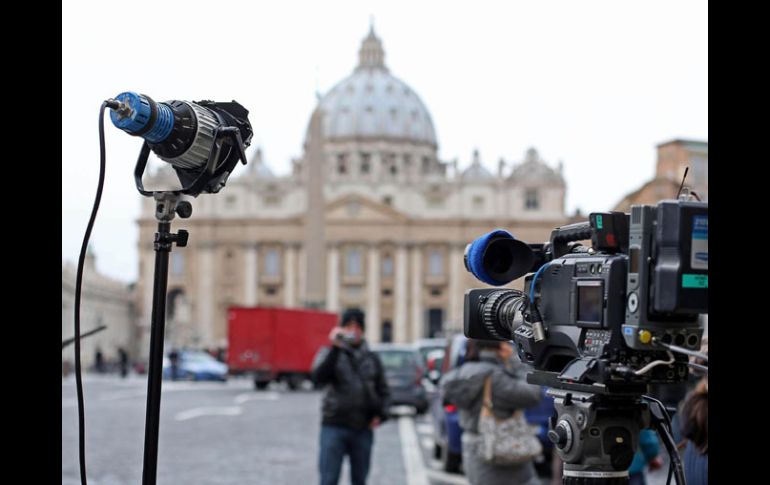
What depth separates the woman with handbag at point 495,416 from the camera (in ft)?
16.4

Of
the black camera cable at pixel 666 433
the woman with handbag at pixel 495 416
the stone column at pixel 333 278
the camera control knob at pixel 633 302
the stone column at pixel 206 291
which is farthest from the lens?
the stone column at pixel 333 278

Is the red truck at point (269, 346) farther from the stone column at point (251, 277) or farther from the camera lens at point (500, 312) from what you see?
the stone column at point (251, 277)

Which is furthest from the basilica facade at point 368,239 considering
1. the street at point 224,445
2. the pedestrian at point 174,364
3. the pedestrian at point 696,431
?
the pedestrian at point 696,431

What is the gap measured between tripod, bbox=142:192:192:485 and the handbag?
2.72 m

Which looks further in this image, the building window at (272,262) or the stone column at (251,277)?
the building window at (272,262)

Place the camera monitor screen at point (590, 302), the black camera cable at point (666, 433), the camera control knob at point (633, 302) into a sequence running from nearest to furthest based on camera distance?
the camera control knob at point (633, 302) < the camera monitor screen at point (590, 302) < the black camera cable at point (666, 433)

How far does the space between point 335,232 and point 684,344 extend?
83646 millimetres

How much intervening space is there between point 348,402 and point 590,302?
4127 millimetres

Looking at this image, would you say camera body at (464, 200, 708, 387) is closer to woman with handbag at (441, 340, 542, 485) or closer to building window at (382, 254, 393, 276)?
woman with handbag at (441, 340, 542, 485)

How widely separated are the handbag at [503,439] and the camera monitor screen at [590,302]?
284cm

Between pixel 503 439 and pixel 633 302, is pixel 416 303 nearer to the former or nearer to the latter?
pixel 503 439

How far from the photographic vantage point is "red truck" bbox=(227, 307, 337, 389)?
99.8 feet
